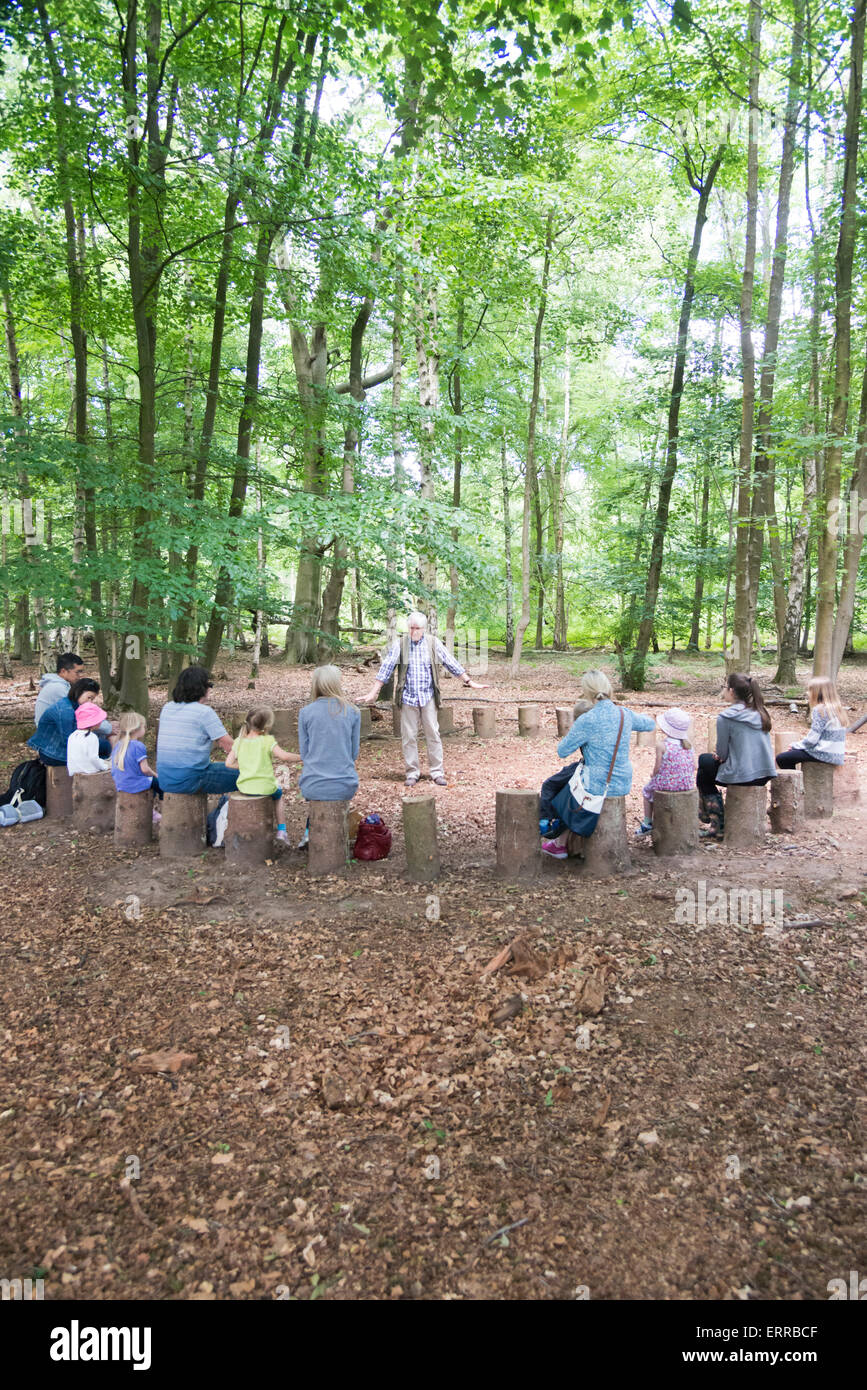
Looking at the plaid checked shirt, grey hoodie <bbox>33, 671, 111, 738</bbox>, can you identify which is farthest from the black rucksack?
the plaid checked shirt

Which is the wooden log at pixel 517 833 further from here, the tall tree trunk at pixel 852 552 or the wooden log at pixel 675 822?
the tall tree trunk at pixel 852 552

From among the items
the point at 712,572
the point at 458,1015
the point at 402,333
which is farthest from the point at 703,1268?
the point at 712,572

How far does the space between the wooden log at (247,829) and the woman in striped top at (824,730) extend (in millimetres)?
4383

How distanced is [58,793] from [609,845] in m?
4.71

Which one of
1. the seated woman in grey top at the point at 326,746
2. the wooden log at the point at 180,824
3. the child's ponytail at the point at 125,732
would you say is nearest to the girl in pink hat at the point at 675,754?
the seated woman in grey top at the point at 326,746

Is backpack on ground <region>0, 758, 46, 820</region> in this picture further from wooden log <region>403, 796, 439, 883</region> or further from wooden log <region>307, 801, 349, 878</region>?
wooden log <region>403, 796, 439, 883</region>

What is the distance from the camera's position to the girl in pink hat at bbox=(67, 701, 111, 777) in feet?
19.9

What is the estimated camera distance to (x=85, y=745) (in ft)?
19.9

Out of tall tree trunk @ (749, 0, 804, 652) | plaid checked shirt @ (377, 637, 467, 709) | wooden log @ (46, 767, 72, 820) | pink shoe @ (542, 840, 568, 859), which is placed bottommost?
pink shoe @ (542, 840, 568, 859)

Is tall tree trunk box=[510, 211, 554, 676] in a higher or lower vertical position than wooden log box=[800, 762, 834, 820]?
higher

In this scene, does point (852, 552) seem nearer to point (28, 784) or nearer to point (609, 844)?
point (609, 844)

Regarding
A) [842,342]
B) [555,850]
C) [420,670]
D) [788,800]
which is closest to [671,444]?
[842,342]

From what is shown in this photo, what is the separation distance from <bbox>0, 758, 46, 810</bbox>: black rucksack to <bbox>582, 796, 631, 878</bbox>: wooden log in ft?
15.6
